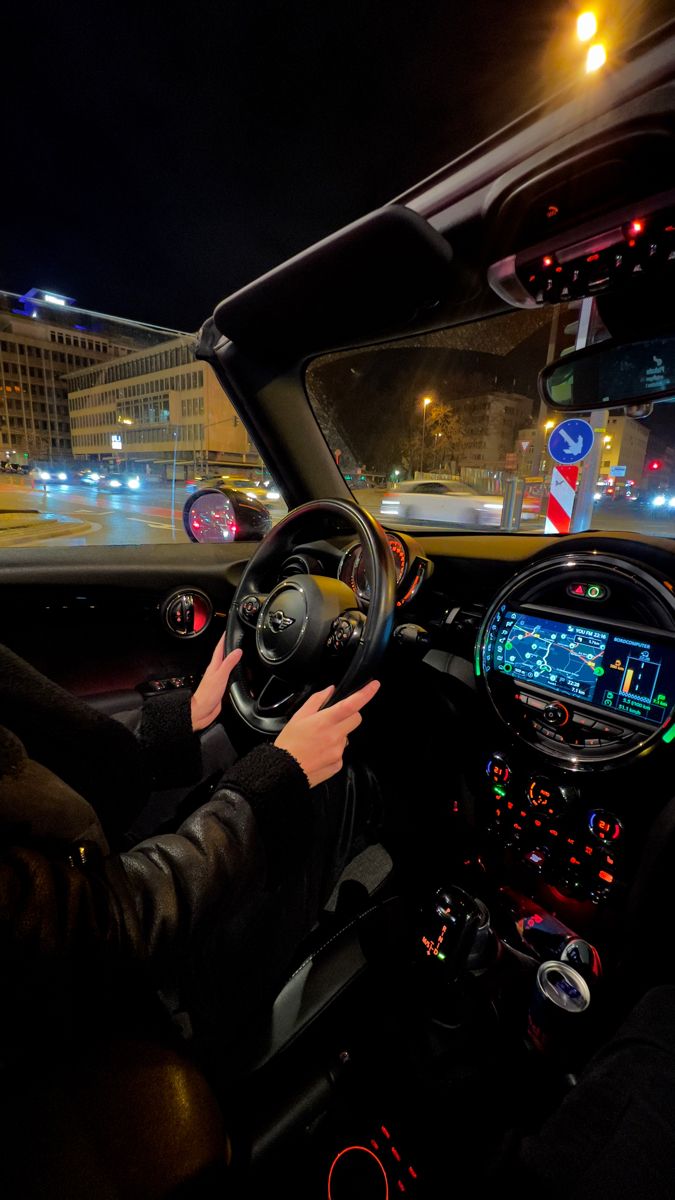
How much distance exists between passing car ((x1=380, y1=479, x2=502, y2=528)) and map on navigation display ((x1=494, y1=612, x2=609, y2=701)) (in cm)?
482

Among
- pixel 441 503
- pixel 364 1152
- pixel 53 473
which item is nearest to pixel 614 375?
pixel 364 1152

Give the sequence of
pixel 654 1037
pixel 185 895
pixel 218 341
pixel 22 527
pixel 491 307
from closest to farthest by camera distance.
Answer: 1. pixel 185 895
2. pixel 654 1037
3. pixel 491 307
4. pixel 218 341
5. pixel 22 527

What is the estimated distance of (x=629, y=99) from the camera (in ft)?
4.16

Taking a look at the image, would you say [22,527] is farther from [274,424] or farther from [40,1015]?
[40,1015]

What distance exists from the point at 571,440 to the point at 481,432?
3.72 ft

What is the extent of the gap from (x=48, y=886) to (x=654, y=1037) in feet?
4.15

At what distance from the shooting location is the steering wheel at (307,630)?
4.92 feet

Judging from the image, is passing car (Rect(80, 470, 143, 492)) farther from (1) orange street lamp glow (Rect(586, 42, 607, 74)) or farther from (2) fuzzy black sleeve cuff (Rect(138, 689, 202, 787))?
(1) orange street lamp glow (Rect(586, 42, 607, 74))

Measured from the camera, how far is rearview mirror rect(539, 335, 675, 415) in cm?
188

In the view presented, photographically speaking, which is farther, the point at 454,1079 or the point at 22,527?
the point at 22,527

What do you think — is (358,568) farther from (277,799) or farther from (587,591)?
(277,799)

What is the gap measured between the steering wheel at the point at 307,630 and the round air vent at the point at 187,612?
69 centimetres

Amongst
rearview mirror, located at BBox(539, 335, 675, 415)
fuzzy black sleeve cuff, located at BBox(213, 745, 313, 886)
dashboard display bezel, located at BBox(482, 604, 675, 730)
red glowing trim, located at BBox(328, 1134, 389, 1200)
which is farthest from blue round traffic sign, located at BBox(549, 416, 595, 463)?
red glowing trim, located at BBox(328, 1134, 389, 1200)

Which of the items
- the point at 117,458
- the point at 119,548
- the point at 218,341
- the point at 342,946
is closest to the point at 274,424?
the point at 218,341
